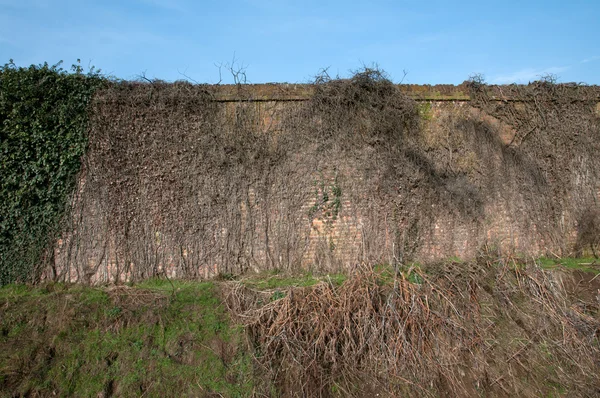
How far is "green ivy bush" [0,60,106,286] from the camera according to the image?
746cm

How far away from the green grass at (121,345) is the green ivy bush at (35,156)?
35.1 inches

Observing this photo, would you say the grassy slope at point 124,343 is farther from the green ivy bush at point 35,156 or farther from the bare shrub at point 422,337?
the green ivy bush at point 35,156

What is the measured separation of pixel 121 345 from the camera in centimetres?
616

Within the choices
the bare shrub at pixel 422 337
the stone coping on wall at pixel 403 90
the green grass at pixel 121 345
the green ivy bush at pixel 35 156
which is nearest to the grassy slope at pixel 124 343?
the green grass at pixel 121 345

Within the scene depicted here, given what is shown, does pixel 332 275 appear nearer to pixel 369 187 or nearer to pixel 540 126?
pixel 369 187

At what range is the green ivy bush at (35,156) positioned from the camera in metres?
7.46

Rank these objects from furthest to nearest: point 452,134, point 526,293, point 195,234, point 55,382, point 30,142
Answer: point 452,134, point 195,234, point 30,142, point 526,293, point 55,382

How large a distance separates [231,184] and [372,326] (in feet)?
12.6

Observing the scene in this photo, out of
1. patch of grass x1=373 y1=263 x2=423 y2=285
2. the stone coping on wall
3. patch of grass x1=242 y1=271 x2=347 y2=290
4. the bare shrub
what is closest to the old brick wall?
the stone coping on wall

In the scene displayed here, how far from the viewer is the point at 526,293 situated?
6855mm

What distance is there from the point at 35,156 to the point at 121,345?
386cm

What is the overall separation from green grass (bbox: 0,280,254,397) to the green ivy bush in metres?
0.89

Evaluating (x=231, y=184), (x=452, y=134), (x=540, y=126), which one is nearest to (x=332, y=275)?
(x=231, y=184)

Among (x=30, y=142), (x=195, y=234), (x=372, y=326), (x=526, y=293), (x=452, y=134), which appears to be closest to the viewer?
(x=372, y=326)
